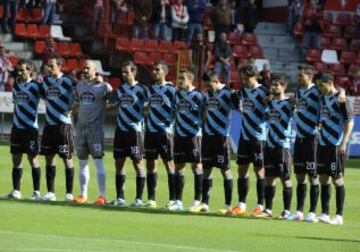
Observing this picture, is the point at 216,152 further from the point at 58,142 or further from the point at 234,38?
the point at 234,38

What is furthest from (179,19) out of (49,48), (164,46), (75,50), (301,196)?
(301,196)

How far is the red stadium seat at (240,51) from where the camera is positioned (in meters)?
40.8

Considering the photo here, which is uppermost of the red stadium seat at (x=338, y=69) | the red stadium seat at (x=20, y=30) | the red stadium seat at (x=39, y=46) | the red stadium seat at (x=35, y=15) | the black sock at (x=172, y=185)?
the red stadium seat at (x=35, y=15)

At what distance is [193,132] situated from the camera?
19703 millimetres

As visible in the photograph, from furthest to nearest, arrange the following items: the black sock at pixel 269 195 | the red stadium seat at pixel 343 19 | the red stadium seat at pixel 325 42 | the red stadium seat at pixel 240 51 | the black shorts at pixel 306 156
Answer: the red stadium seat at pixel 343 19, the red stadium seat at pixel 325 42, the red stadium seat at pixel 240 51, the black sock at pixel 269 195, the black shorts at pixel 306 156

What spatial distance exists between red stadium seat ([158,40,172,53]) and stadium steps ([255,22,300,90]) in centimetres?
403

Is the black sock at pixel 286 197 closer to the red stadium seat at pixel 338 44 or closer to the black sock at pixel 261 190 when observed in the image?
the black sock at pixel 261 190

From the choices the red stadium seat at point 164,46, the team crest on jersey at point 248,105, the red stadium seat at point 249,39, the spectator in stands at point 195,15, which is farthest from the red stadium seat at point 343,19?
the team crest on jersey at point 248,105

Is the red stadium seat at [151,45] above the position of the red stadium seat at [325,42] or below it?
above

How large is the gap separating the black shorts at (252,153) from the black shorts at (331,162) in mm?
1086

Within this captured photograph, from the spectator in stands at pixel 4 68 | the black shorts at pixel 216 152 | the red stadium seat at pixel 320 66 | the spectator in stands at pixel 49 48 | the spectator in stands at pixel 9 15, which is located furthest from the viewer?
the red stadium seat at pixel 320 66

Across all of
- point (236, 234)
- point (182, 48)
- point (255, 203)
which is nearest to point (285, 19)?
point (182, 48)

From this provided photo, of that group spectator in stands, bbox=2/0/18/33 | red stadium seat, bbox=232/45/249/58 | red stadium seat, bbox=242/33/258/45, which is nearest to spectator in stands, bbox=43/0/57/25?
spectator in stands, bbox=2/0/18/33

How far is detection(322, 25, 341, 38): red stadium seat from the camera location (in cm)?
4325
